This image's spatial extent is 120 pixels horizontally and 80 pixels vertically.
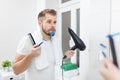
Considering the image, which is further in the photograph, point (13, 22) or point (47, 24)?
point (13, 22)

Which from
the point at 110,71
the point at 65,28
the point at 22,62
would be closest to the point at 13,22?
the point at 65,28

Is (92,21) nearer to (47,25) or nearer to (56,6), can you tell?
(47,25)

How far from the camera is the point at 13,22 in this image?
3.50 m

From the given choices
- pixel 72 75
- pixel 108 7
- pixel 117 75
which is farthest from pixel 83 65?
pixel 117 75

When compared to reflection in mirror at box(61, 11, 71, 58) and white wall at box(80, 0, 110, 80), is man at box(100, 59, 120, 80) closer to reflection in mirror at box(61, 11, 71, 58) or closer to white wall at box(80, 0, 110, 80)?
white wall at box(80, 0, 110, 80)

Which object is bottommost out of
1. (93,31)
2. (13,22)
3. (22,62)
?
(22,62)

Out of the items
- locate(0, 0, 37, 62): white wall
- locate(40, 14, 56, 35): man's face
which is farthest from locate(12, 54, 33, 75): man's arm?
locate(0, 0, 37, 62): white wall

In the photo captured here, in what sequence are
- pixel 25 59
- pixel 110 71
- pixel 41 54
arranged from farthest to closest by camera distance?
1. pixel 41 54
2. pixel 25 59
3. pixel 110 71

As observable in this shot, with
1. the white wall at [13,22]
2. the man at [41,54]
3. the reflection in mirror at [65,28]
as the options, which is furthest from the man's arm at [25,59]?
the white wall at [13,22]

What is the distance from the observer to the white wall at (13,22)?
345 cm

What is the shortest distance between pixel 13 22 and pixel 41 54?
6.58 ft

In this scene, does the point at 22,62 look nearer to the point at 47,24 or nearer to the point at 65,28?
the point at 47,24

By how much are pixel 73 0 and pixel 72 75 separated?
1.07 m

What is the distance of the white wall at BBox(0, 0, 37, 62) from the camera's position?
136 inches
